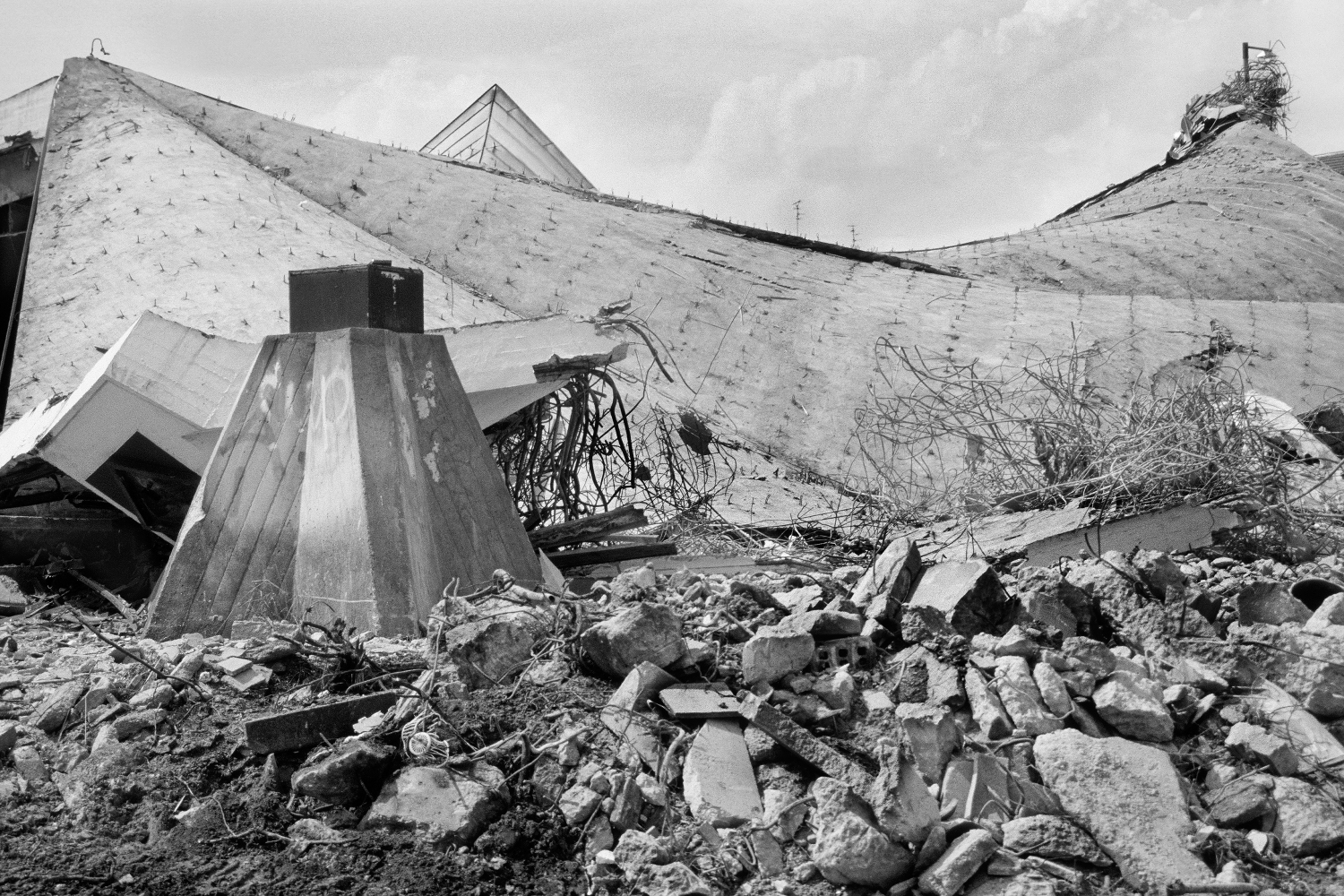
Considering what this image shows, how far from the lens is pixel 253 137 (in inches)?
787

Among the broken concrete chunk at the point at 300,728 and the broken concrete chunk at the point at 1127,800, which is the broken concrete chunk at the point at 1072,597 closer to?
the broken concrete chunk at the point at 1127,800

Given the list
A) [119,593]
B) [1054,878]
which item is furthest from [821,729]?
[119,593]

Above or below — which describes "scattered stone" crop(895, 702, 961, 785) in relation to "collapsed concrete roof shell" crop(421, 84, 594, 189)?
below

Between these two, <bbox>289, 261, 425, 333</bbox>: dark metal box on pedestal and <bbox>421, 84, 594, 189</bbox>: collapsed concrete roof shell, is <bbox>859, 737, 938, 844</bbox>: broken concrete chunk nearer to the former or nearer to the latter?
<bbox>289, 261, 425, 333</bbox>: dark metal box on pedestal

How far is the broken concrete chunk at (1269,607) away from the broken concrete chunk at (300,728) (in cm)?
289

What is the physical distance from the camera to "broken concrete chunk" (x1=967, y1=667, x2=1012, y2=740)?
135 inches

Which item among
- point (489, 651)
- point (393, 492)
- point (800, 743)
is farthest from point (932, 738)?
point (393, 492)

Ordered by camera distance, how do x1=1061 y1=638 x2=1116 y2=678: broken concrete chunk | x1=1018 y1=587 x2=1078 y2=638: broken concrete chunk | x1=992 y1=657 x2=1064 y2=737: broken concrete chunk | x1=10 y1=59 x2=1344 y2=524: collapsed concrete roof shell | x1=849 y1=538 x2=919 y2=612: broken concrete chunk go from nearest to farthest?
x1=992 y1=657 x2=1064 y2=737: broken concrete chunk
x1=1061 y1=638 x2=1116 y2=678: broken concrete chunk
x1=1018 y1=587 x2=1078 y2=638: broken concrete chunk
x1=849 y1=538 x2=919 y2=612: broken concrete chunk
x1=10 y1=59 x2=1344 y2=524: collapsed concrete roof shell

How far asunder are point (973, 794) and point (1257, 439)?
347 centimetres

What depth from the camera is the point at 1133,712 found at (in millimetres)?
3486

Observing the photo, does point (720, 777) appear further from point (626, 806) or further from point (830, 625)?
point (830, 625)

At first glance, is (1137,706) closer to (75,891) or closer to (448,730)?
(448,730)

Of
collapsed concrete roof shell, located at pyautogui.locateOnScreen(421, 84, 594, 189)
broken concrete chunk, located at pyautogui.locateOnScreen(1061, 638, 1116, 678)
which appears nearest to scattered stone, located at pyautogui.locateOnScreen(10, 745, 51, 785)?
broken concrete chunk, located at pyautogui.locateOnScreen(1061, 638, 1116, 678)

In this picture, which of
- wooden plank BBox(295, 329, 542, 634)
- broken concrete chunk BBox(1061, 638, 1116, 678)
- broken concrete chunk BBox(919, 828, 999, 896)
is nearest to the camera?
broken concrete chunk BBox(919, 828, 999, 896)
